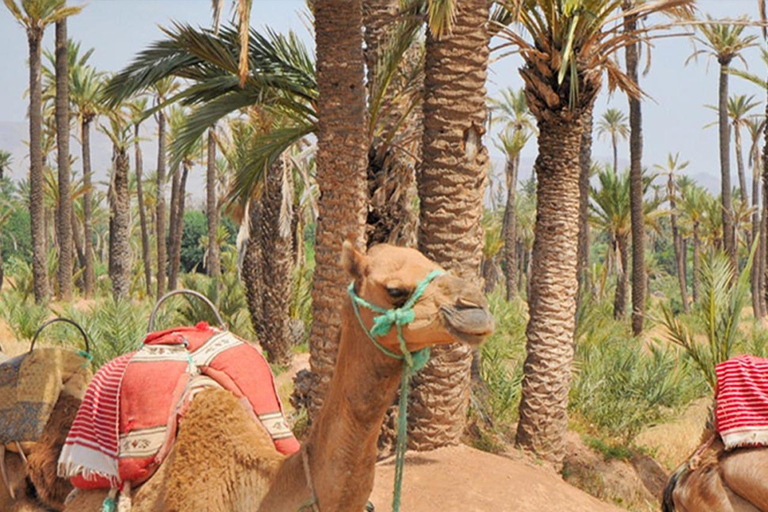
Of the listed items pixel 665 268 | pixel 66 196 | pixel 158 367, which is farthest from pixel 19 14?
pixel 665 268

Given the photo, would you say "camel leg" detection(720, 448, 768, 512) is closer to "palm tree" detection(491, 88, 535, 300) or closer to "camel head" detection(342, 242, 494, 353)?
"camel head" detection(342, 242, 494, 353)

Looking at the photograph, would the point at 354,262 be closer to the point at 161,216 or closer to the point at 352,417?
→ the point at 352,417

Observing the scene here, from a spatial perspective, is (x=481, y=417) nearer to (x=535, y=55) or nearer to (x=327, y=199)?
(x=327, y=199)

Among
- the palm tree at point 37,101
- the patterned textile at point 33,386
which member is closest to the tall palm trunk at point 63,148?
the palm tree at point 37,101

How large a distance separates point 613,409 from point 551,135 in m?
5.47

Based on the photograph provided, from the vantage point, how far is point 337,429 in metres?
3.04

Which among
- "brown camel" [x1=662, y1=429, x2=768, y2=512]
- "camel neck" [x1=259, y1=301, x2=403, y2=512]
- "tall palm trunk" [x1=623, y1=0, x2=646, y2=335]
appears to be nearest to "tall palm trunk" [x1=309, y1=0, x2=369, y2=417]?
"brown camel" [x1=662, y1=429, x2=768, y2=512]

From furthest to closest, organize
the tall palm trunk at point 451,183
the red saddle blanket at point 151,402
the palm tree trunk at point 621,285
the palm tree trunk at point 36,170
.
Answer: the palm tree trunk at point 621,285 < the palm tree trunk at point 36,170 < the tall palm trunk at point 451,183 < the red saddle blanket at point 151,402

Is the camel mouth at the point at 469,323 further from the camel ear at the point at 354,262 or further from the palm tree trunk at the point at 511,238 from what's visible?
the palm tree trunk at the point at 511,238

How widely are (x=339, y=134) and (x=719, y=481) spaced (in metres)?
5.44

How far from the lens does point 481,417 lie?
36.3ft

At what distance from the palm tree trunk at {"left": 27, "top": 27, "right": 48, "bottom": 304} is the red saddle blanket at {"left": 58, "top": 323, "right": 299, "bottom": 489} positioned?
21.3 metres

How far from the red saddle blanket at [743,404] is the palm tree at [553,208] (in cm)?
544

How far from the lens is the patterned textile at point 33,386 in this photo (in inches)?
184
